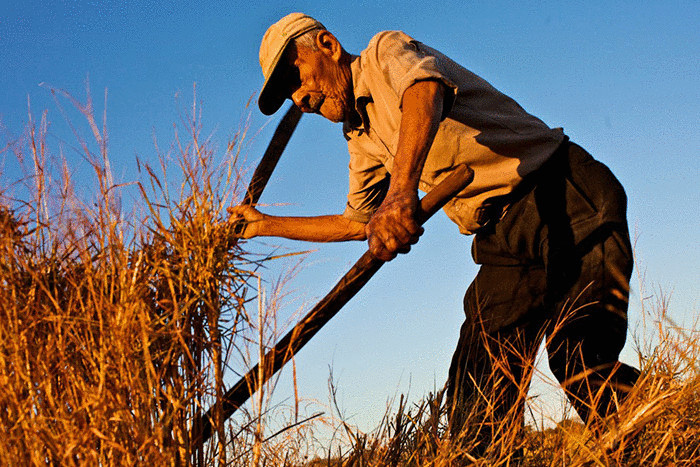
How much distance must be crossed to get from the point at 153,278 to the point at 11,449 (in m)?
0.58

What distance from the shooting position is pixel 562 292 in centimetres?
299

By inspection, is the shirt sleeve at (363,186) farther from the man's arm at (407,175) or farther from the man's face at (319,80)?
the man's arm at (407,175)

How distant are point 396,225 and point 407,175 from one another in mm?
169

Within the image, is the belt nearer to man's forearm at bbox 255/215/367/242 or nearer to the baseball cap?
man's forearm at bbox 255/215/367/242

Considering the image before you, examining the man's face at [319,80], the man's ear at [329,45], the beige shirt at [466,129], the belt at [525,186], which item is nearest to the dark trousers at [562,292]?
the belt at [525,186]

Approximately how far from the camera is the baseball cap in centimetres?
277

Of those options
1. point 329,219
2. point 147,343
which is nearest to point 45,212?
point 147,343

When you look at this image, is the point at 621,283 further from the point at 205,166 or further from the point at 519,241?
the point at 205,166

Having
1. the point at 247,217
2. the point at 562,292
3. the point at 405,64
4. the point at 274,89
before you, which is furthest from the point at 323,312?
the point at 562,292

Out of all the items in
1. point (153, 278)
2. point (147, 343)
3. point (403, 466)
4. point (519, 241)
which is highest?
point (519, 241)

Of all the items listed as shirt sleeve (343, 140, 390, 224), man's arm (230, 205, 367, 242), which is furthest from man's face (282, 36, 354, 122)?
man's arm (230, 205, 367, 242)

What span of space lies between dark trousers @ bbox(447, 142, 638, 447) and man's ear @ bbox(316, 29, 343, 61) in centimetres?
94

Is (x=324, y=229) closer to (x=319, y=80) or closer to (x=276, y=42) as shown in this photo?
(x=319, y=80)

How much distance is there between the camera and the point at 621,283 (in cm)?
285
